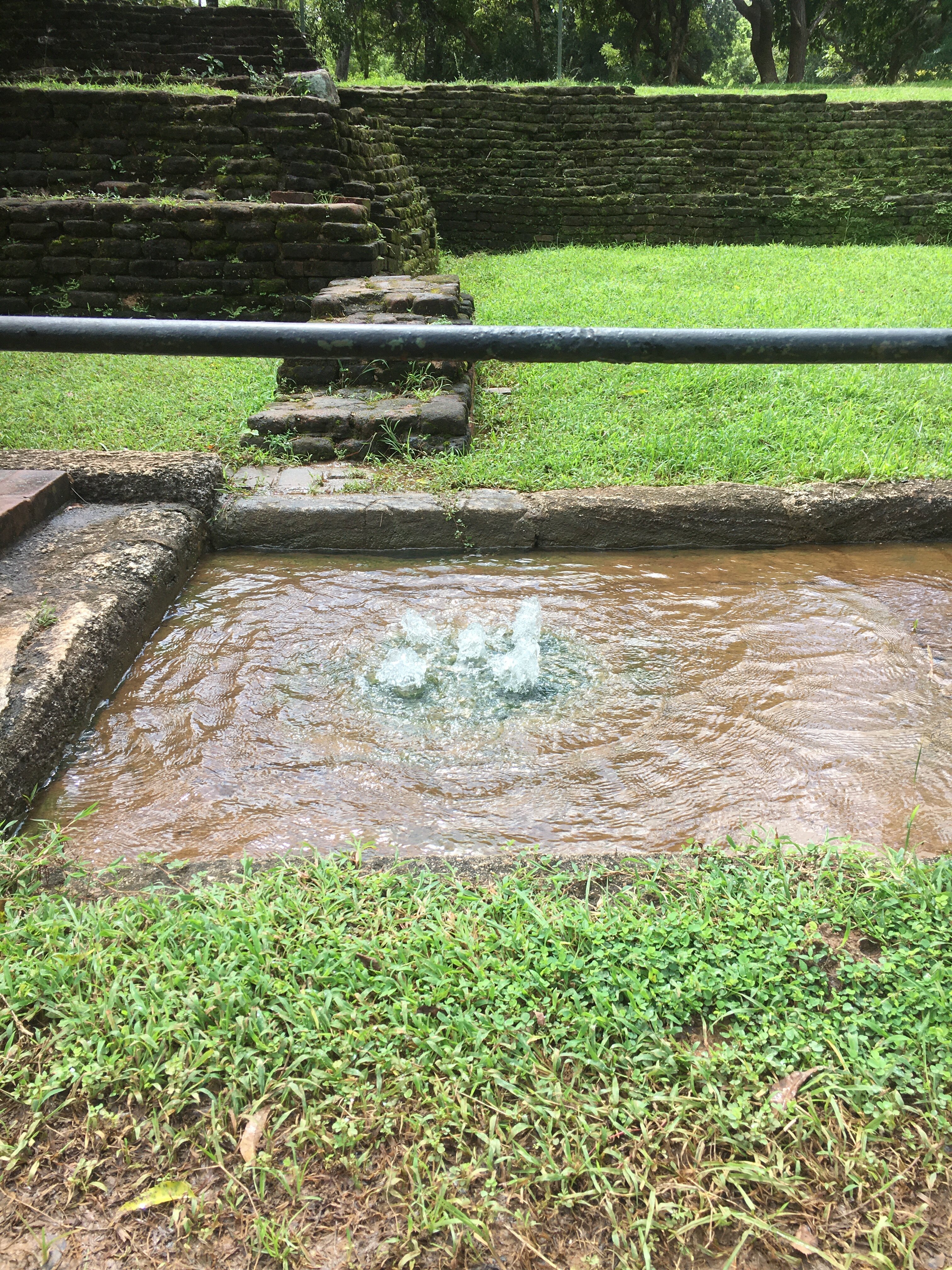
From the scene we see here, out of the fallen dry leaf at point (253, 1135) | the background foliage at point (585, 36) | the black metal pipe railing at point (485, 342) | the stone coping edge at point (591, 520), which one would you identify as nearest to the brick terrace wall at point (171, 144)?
the stone coping edge at point (591, 520)

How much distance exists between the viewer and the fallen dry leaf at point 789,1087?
3.40 feet

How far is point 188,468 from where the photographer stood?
9.95 ft

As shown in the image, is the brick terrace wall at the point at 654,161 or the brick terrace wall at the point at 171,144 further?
the brick terrace wall at the point at 654,161

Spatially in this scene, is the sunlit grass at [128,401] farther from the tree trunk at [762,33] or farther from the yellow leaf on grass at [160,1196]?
the tree trunk at [762,33]

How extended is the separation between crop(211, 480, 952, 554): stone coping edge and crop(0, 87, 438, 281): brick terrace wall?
5249 mm

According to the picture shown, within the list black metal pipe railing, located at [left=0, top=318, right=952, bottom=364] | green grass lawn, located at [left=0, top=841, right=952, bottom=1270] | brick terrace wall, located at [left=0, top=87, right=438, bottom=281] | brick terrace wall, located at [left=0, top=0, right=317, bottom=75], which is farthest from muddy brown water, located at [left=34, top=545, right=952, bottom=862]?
brick terrace wall, located at [left=0, top=0, right=317, bottom=75]

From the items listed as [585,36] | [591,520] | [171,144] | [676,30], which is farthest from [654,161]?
[585,36]

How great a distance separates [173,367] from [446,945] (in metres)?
5.13

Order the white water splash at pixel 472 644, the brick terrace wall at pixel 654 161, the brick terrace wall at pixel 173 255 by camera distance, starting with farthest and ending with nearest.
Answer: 1. the brick terrace wall at pixel 654 161
2. the brick terrace wall at pixel 173 255
3. the white water splash at pixel 472 644

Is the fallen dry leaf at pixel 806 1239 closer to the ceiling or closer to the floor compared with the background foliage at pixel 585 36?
closer to the floor

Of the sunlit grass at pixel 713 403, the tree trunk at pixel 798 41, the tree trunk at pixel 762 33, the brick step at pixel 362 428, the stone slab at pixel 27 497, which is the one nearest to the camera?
the stone slab at pixel 27 497

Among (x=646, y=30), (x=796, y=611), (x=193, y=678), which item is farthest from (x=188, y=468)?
(x=646, y=30)

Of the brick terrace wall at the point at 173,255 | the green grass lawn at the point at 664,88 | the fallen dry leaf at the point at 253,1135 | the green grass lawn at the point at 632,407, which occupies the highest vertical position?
the green grass lawn at the point at 664,88

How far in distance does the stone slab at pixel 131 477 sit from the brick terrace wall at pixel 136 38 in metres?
12.4
